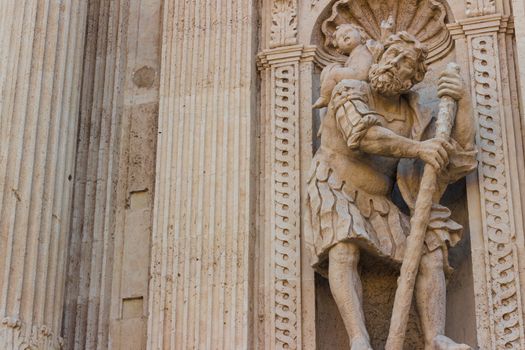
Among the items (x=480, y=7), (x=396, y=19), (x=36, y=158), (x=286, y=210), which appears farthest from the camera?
(x=396, y=19)

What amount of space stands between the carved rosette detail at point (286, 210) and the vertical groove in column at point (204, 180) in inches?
9.1

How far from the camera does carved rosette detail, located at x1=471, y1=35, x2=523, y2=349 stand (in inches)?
362

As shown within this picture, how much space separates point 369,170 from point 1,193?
2685 millimetres

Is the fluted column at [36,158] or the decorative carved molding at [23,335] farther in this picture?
the fluted column at [36,158]

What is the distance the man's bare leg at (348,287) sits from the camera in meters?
9.16

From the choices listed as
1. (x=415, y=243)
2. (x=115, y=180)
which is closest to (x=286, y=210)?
(x=415, y=243)

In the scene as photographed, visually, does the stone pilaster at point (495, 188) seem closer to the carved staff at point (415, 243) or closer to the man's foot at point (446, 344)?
the man's foot at point (446, 344)

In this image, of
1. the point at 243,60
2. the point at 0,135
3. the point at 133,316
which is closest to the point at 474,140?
the point at 243,60

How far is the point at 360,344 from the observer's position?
9.02 metres

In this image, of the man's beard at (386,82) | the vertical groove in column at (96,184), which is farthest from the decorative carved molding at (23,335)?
the man's beard at (386,82)

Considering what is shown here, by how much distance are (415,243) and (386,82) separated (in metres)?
1.25

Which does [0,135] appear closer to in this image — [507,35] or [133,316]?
[133,316]

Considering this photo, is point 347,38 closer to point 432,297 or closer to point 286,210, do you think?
point 286,210

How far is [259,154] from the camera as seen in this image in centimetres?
1030
